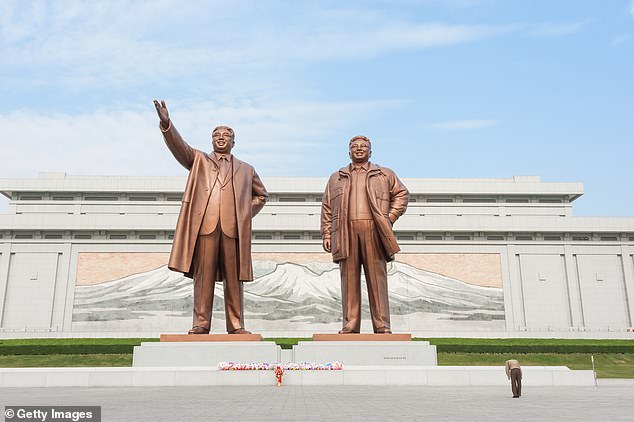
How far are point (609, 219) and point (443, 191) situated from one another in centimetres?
915

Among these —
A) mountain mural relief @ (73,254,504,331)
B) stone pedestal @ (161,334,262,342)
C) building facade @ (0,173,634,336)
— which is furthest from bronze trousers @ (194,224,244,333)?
mountain mural relief @ (73,254,504,331)

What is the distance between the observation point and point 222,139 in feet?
28.1

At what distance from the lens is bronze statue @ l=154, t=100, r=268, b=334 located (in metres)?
8.07

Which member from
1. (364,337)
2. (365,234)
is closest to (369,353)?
(364,337)

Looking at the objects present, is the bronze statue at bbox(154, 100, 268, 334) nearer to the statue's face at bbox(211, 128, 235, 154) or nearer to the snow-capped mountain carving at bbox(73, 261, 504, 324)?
the statue's face at bbox(211, 128, 235, 154)

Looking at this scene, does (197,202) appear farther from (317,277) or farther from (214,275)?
(317,277)

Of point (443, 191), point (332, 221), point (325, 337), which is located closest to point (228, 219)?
point (332, 221)

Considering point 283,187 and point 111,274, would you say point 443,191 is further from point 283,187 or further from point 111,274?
point 111,274

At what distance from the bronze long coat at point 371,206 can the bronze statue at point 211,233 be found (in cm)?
148

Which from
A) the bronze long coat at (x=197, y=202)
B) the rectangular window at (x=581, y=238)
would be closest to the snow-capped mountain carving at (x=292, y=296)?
the rectangular window at (x=581, y=238)

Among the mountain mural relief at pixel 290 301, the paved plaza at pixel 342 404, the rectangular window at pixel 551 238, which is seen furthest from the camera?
the rectangular window at pixel 551 238

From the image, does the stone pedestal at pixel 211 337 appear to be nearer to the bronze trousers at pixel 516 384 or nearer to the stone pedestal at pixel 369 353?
the stone pedestal at pixel 369 353

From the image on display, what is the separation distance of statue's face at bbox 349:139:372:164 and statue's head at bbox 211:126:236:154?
210 centimetres

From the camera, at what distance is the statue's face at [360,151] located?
29.1ft
